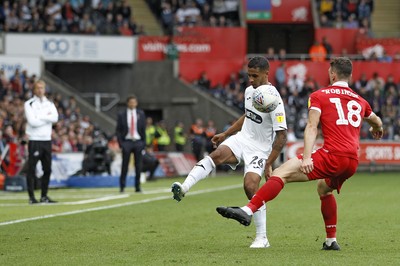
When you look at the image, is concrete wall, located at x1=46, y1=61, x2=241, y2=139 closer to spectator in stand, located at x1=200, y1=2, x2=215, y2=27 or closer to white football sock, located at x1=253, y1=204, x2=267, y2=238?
spectator in stand, located at x1=200, y1=2, x2=215, y2=27

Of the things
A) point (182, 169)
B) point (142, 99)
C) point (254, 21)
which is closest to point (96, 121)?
point (142, 99)

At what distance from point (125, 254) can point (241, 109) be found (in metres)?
28.9

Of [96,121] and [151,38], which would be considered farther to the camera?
[151,38]

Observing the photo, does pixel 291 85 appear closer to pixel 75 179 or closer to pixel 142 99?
pixel 142 99

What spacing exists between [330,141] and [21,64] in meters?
27.3

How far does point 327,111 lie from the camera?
1090cm

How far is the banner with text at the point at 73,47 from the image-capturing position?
130 feet

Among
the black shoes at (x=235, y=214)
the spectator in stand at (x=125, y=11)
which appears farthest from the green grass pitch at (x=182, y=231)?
the spectator in stand at (x=125, y=11)

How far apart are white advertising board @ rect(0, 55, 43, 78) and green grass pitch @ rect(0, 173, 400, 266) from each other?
14547 mm

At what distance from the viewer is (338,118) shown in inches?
429

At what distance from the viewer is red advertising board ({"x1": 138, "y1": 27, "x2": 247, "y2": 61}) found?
41.7 metres

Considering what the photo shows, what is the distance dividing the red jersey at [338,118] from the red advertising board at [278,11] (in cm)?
3437

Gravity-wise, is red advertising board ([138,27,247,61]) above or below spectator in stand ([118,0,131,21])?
below

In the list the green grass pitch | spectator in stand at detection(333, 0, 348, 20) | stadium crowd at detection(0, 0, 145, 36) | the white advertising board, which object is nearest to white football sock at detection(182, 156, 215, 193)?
the green grass pitch
